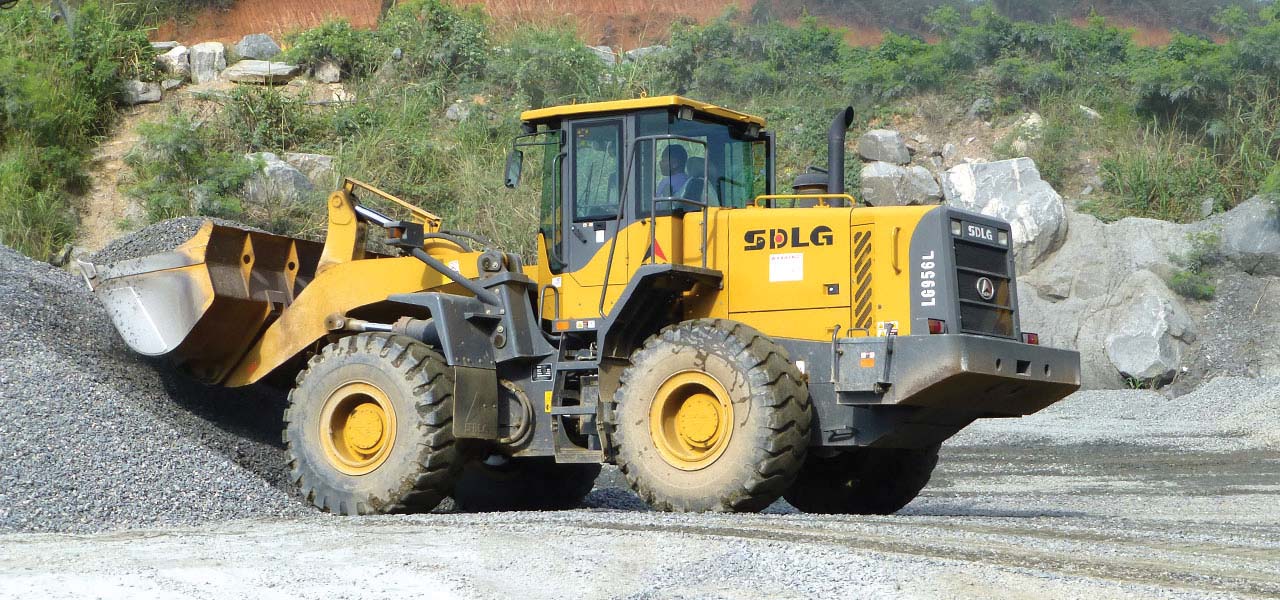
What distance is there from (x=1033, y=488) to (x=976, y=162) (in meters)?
11.2

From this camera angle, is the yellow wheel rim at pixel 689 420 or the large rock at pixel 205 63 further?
the large rock at pixel 205 63

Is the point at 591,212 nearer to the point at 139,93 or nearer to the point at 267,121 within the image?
the point at 267,121

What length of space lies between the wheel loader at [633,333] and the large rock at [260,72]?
16.0 meters

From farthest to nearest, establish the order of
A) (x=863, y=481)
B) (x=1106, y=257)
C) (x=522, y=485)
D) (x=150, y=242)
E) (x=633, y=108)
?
(x=1106, y=257) < (x=150, y=242) < (x=522, y=485) < (x=863, y=481) < (x=633, y=108)

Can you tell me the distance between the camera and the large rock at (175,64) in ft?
87.0

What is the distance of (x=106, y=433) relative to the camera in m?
9.66

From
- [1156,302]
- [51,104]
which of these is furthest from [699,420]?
[51,104]

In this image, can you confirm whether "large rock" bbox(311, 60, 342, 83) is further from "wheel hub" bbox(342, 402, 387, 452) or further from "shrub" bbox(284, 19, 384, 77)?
"wheel hub" bbox(342, 402, 387, 452)

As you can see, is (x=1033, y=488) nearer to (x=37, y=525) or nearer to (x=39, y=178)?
(x=37, y=525)

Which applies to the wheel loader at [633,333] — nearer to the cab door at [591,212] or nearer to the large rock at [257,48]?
the cab door at [591,212]

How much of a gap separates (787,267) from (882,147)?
53.6ft

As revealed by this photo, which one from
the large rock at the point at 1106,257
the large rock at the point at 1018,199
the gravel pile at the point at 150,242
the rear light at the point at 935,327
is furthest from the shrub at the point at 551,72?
the rear light at the point at 935,327

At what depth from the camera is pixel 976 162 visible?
78.4 feet

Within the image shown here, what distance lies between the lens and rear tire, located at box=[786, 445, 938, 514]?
33.1 ft
